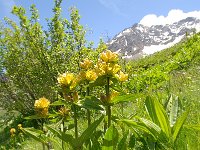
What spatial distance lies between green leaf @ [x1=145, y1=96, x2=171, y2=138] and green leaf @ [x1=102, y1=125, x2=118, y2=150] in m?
0.26

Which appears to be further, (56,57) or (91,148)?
(56,57)

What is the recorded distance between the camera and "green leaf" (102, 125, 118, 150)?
5.97 feet

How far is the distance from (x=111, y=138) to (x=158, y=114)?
301mm

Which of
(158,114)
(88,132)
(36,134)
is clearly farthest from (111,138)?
(36,134)

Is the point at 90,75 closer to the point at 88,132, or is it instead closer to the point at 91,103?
the point at 91,103

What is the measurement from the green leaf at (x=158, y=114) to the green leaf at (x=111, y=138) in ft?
0.86

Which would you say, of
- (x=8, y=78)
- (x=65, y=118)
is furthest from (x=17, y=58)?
(x=65, y=118)

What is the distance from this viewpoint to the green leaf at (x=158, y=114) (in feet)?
6.39

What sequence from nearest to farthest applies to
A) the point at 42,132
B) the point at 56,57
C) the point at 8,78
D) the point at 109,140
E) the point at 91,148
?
1. the point at 109,140
2. the point at 91,148
3. the point at 42,132
4. the point at 56,57
5. the point at 8,78

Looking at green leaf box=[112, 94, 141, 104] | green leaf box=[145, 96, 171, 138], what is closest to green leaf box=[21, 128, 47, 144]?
green leaf box=[112, 94, 141, 104]

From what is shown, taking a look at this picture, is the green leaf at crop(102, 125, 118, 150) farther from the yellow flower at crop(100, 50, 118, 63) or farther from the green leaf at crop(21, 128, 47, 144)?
the green leaf at crop(21, 128, 47, 144)

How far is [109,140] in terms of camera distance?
72.6 inches

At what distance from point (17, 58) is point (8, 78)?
55.3 inches

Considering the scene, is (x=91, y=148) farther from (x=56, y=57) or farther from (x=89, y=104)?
(x=56, y=57)
